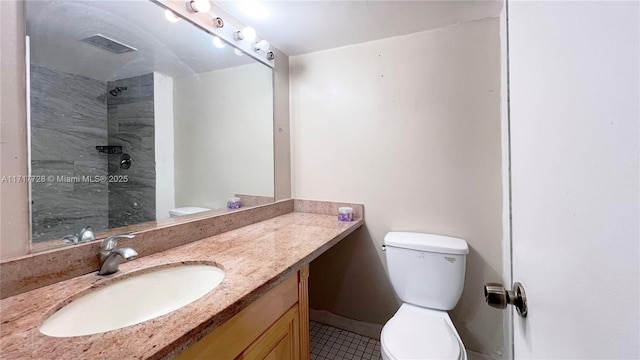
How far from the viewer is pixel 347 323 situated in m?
1.88

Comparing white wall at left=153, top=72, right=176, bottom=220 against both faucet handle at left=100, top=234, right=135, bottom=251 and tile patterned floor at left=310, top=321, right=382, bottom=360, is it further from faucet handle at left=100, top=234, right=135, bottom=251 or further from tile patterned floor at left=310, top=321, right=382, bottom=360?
tile patterned floor at left=310, top=321, right=382, bottom=360

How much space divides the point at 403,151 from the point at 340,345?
1.37m

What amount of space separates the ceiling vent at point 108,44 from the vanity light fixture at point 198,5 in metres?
0.33

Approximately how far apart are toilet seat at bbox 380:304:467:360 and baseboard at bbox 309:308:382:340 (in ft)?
1.69

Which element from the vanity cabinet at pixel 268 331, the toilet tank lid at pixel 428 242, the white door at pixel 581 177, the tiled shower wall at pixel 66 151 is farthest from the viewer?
the toilet tank lid at pixel 428 242

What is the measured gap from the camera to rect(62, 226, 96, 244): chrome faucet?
2.85 ft

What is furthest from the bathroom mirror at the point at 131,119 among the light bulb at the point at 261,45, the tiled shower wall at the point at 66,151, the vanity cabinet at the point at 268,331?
the vanity cabinet at the point at 268,331

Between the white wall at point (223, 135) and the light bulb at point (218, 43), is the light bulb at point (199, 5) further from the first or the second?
the white wall at point (223, 135)

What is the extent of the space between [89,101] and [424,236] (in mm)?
1786

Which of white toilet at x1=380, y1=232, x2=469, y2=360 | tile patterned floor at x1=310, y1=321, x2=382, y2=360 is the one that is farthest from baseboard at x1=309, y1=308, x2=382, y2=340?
white toilet at x1=380, y1=232, x2=469, y2=360

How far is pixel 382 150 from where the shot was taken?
1728 millimetres

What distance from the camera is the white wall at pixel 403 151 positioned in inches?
59.0

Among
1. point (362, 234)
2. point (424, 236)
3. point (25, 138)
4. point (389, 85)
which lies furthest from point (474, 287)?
point (25, 138)

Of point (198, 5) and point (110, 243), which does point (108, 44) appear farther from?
point (110, 243)
